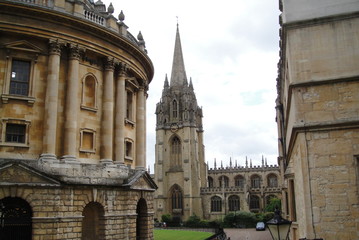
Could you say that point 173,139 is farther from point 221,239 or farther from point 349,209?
point 349,209

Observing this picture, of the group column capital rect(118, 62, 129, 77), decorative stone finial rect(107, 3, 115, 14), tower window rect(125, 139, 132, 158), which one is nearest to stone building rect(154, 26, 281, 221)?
tower window rect(125, 139, 132, 158)

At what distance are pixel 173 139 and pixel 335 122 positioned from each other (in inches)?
3087

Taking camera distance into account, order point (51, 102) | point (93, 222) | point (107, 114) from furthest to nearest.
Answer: point (107, 114)
point (93, 222)
point (51, 102)

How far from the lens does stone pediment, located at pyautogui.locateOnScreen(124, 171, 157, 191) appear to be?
2344 cm

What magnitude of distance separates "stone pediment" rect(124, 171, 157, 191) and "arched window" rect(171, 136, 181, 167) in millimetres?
63653

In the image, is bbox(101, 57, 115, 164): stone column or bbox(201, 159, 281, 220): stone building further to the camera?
bbox(201, 159, 281, 220): stone building

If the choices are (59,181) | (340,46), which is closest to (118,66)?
(59,181)

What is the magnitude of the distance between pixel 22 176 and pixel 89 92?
275 inches

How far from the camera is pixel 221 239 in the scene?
33.9 m

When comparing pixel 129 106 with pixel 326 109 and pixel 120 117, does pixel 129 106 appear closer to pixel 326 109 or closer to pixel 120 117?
pixel 120 117

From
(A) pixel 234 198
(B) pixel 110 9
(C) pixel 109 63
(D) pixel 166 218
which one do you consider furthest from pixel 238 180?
(C) pixel 109 63

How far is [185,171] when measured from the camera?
87.3 metres

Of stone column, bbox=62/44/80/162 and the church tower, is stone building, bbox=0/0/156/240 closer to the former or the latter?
stone column, bbox=62/44/80/162

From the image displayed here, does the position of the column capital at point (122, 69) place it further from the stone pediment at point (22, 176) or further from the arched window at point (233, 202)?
the arched window at point (233, 202)
